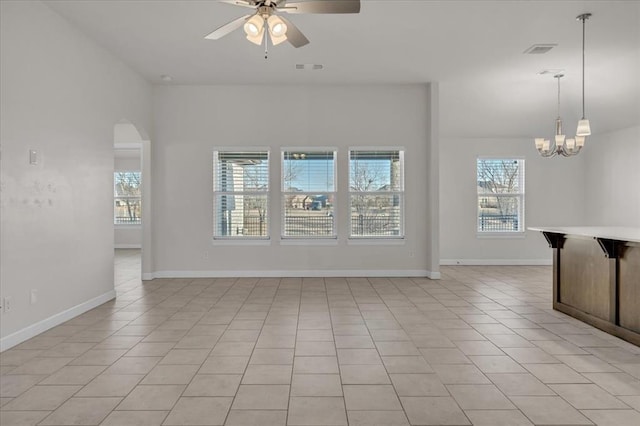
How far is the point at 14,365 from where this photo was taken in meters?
3.04

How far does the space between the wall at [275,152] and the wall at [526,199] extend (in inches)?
78.4

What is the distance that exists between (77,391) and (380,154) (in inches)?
212

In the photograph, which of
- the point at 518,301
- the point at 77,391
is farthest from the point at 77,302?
the point at 518,301

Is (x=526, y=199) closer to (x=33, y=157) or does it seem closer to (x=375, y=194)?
(x=375, y=194)

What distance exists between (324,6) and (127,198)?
1093 centimetres

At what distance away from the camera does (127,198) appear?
39.7ft

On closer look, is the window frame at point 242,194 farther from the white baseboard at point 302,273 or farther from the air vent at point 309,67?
the air vent at point 309,67

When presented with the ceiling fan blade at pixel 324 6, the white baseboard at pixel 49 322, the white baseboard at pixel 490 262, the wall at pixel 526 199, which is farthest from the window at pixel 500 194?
the white baseboard at pixel 49 322

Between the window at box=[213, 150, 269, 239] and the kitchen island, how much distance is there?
4233 mm

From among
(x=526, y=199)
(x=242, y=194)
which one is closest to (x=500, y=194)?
(x=526, y=199)

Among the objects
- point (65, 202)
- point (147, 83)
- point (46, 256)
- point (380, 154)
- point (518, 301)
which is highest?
point (147, 83)

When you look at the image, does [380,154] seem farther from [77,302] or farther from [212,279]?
[77,302]

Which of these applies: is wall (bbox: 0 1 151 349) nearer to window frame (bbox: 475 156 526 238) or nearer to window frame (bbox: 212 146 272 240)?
window frame (bbox: 212 146 272 240)

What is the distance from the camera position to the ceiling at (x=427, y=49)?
4117mm
